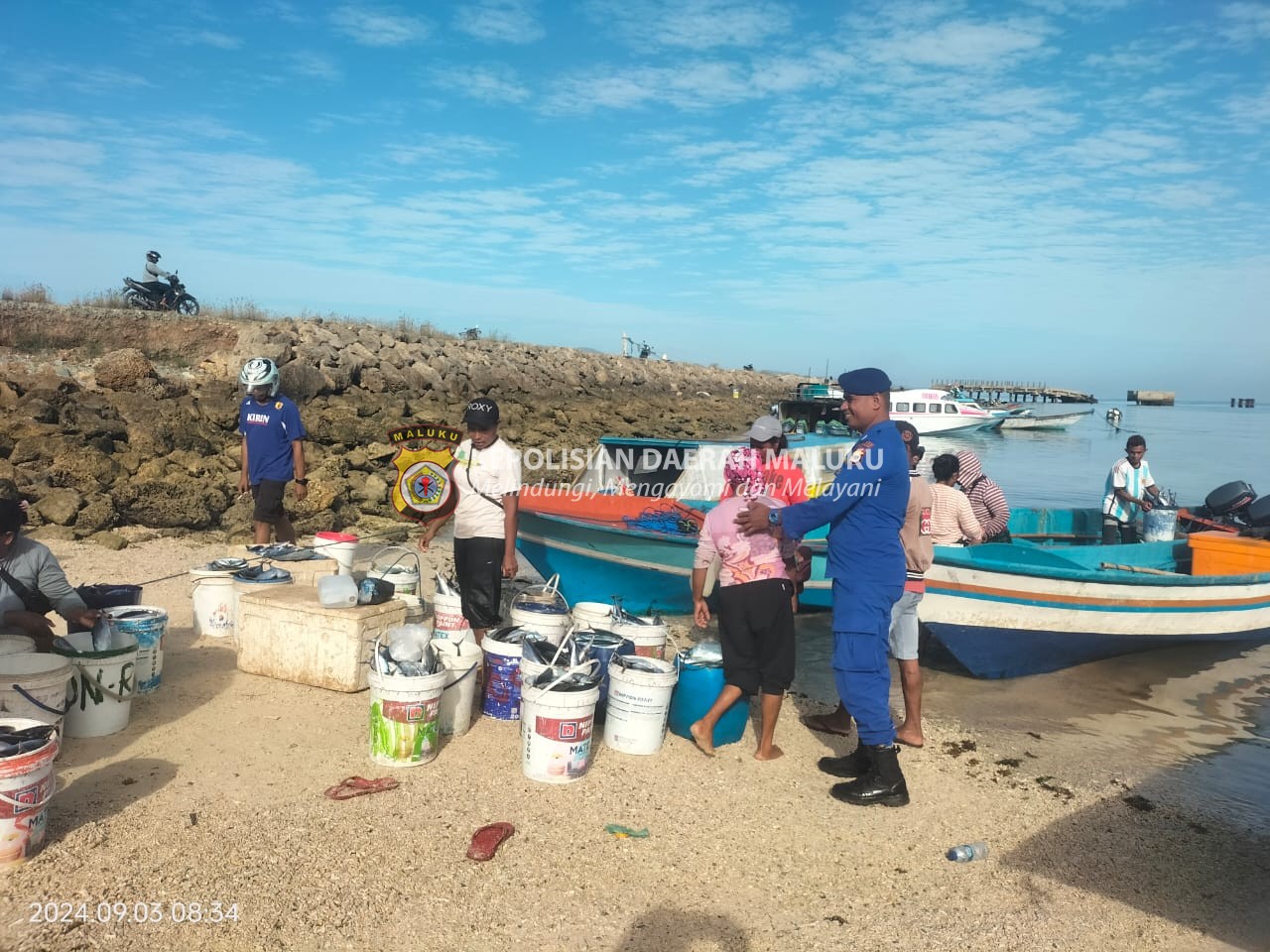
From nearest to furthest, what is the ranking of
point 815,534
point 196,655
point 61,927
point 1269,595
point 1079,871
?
point 61,927 → point 1079,871 → point 196,655 → point 1269,595 → point 815,534

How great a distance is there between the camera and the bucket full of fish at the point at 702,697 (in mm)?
5555

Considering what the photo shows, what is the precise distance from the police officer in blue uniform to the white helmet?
508 centimetres

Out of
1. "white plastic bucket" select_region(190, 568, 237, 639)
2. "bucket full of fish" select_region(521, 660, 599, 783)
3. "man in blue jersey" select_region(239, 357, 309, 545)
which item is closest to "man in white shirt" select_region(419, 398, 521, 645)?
"bucket full of fish" select_region(521, 660, 599, 783)

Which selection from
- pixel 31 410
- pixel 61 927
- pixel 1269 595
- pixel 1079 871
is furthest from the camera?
pixel 31 410

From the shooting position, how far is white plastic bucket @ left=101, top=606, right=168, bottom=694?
557cm

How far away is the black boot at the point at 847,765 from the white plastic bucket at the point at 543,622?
5.93 feet

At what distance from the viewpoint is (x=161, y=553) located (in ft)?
33.8

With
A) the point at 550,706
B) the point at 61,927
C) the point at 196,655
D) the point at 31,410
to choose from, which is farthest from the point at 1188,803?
the point at 31,410

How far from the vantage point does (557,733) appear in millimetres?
4758

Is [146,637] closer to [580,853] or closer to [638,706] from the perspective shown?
[638,706]

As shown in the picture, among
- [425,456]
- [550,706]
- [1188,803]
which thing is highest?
[425,456]

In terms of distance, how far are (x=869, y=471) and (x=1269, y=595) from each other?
682 centimetres

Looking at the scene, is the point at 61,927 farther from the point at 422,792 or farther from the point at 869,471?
the point at 869,471

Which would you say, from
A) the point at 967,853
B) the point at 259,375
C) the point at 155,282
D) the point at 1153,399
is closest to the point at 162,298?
the point at 155,282
